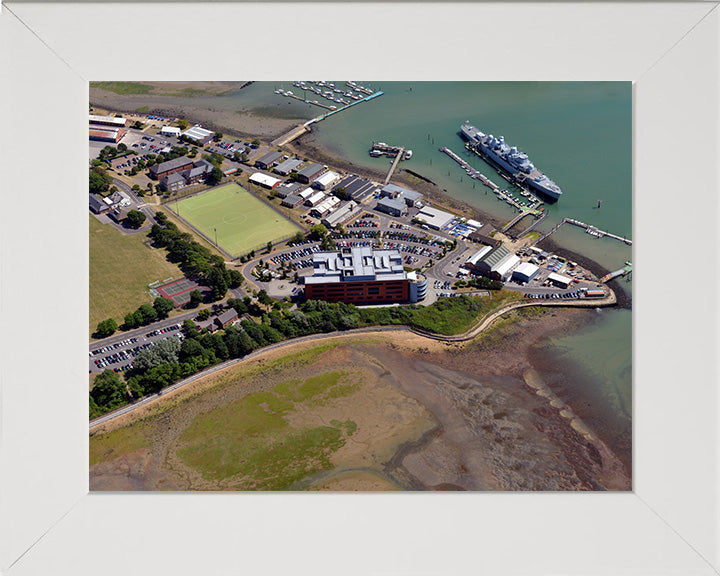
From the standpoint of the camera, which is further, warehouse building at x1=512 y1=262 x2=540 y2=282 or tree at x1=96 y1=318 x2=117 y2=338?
warehouse building at x1=512 y1=262 x2=540 y2=282

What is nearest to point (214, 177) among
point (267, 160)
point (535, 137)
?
point (267, 160)

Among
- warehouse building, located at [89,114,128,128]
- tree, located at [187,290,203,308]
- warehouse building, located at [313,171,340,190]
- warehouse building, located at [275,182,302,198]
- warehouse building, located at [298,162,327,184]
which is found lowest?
tree, located at [187,290,203,308]

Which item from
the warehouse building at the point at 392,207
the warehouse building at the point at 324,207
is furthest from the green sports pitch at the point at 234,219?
the warehouse building at the point at 392,207

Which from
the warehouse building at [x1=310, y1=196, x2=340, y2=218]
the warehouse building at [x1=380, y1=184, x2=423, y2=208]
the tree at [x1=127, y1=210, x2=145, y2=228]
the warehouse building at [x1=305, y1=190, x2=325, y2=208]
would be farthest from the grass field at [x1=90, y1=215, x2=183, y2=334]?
the warehouse building at [x1=380, y1=184, x2=423, y2=208]

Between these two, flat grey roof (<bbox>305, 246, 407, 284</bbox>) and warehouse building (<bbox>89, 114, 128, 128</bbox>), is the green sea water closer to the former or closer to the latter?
warehouse building (<bbox>89, 114, 128, 128</bbox>)

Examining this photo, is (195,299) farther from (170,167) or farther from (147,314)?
(170,167)
